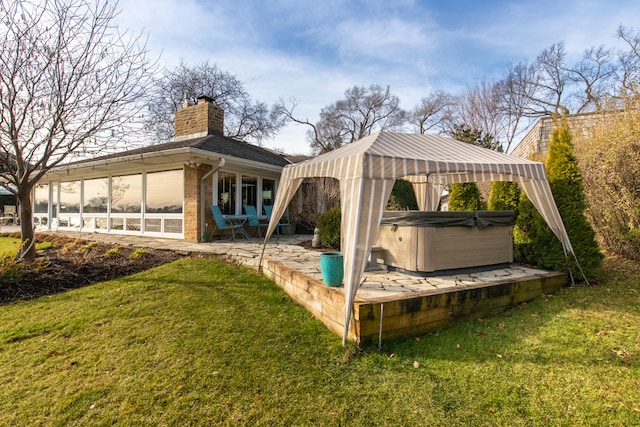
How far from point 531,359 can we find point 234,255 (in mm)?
4717

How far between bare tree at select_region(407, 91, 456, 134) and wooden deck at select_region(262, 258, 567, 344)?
1861 cm

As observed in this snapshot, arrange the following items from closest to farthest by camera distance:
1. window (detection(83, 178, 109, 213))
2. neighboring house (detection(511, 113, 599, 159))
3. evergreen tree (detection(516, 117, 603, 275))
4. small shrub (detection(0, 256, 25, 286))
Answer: evergreen tree (detection(516, 117, 603, 275))
small shrub (detection(0, 256, 25, 286))
neighboring house (detection(511, 113, 599, 159))
window (detection(83, 178, 109, 213))

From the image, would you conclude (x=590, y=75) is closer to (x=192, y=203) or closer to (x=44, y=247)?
(x=192, y=203)

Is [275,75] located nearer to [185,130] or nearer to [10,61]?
[185,130]

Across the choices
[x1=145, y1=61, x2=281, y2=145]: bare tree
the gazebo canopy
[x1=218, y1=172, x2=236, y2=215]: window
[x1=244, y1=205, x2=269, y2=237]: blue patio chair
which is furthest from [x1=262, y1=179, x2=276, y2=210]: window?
[x1=145, y1=61, x2=281, y2=145]: bare tree

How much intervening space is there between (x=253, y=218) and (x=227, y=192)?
1.02 metres

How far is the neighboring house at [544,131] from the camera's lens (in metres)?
6.10

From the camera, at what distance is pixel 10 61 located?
471 centimetres

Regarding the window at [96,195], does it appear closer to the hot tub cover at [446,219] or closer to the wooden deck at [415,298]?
the wooden deck at [415,298]

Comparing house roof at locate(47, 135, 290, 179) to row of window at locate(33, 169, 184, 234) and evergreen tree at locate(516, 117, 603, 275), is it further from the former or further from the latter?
evergreen tree at locate(516, 117, 603, 275)

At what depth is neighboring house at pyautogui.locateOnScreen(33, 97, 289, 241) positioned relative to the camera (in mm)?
7768

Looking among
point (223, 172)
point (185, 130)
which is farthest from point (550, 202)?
point (185, 130)

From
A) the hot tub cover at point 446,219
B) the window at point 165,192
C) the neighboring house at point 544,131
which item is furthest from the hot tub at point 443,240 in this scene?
the window at point 165,192

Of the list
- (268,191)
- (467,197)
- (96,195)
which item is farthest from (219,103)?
(467,197)
